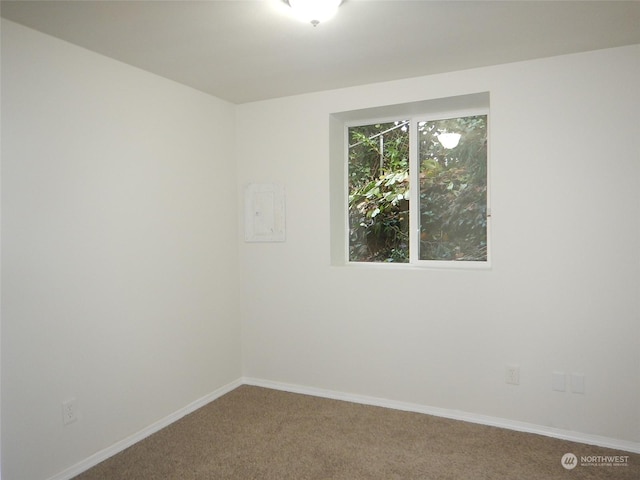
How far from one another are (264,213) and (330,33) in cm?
163

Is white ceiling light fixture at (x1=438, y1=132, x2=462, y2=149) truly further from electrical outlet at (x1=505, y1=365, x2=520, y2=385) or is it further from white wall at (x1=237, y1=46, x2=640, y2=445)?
electrical outlet at (x1=505, y1=365, x2=520, y2=385)

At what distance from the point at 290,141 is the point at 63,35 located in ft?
5.44

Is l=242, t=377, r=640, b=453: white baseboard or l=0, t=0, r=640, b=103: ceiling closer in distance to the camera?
l=0, t=0, r=640, b=103: ceiling

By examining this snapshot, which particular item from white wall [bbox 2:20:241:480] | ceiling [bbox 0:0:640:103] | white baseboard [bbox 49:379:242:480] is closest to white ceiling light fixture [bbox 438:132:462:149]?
ceiling [bbox 0:0:640:103]

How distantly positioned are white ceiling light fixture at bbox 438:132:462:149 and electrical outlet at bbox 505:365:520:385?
160cm

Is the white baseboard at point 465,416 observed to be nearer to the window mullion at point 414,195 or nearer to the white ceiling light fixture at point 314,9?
the window mullion at point 414,195

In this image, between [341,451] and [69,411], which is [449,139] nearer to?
[341,451]

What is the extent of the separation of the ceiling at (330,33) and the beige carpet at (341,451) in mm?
2342

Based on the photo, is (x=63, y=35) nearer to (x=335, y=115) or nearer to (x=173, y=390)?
(x=335, y=115)

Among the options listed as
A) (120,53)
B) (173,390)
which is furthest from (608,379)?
(120,53)

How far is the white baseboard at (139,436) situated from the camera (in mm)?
2311

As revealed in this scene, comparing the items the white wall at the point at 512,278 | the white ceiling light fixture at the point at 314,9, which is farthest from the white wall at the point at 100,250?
the white ceiling light fixture at the point at 314,9

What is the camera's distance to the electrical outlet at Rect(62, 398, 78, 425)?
7.48 ft

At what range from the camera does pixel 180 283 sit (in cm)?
307
